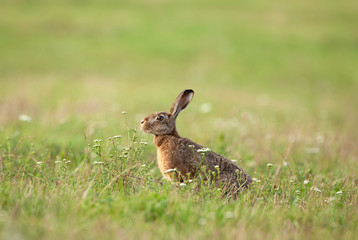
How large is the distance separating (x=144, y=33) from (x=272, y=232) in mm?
24825

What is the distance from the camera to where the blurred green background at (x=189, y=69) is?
31.8ft

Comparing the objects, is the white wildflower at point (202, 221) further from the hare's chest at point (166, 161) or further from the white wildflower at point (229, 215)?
the hare's chest at point (166, 161)

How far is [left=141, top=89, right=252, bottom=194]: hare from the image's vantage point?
511 centimetres

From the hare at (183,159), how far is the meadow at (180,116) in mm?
193

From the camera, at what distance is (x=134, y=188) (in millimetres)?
4801

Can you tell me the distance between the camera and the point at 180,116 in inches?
466

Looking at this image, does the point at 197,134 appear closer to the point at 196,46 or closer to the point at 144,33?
the point at 196,46

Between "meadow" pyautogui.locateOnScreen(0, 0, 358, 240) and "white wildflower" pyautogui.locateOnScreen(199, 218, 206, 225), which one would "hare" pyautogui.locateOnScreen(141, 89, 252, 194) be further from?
"white wildflower" pyautogui.locateOnScreen(199, 218, 206, 225)

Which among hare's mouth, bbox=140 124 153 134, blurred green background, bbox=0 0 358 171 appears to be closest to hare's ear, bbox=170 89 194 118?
hare's mouth, bbox=140 124 153 134

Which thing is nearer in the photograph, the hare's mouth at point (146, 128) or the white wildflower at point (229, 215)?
the white wildflower at point (229, 215)

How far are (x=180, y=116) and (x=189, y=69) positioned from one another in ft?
38.0

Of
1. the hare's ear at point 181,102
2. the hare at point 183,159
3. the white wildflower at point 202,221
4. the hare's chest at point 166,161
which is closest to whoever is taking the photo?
the white wildflower at point 202,221

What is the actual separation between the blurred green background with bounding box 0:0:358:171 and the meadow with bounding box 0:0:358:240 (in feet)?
0.31

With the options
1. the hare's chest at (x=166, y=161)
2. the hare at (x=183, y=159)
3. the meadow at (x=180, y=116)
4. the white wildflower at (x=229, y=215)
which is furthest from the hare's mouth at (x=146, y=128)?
the white wildflower at (x=229, y=215)
